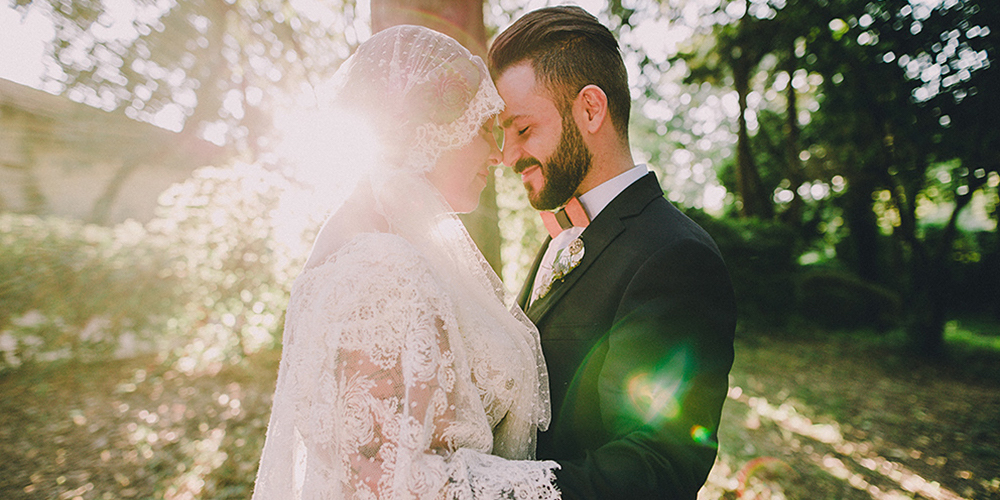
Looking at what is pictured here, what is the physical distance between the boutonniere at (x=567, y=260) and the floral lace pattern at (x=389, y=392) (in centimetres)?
65

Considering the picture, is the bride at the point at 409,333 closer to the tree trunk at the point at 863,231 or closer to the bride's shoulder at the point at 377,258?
the bride's shoulder at the point at 377,258

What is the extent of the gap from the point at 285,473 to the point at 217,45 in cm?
1084

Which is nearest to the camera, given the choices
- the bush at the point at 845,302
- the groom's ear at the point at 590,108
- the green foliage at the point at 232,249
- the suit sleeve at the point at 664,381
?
the suit sleeve at the point at 664,381

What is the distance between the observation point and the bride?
1211 mm

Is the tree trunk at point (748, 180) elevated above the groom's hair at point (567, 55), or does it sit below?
above

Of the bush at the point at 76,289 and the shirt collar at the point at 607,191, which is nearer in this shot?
the shirt collar at the point at 607,191

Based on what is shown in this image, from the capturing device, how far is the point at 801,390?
7945mm

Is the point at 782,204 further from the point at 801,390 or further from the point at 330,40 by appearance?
the point at 330,40

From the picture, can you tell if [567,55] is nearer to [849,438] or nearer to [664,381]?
[664,381]

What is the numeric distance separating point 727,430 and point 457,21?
632 cm

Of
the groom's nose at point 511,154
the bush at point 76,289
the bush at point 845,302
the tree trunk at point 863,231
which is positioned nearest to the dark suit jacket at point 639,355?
the groom's nose at point 511,154

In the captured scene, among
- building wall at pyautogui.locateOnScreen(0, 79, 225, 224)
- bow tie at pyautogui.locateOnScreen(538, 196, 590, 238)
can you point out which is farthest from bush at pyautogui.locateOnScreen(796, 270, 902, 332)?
building wall at pyautogui.locateOnScreen(0, 79, 225, 224)

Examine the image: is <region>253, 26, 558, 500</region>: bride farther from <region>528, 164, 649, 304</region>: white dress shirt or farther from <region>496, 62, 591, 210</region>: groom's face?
<region>528, 164, 649, 304</region>: white dress shirt

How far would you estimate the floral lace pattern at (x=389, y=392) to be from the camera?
1.20 metres
